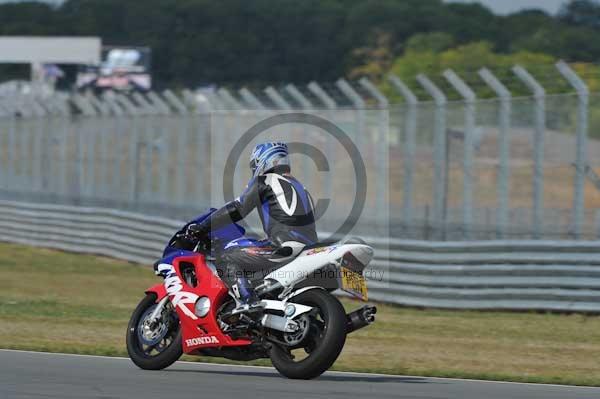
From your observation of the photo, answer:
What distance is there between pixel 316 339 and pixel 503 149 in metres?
7.25

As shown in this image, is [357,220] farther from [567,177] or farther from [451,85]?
[567,177]

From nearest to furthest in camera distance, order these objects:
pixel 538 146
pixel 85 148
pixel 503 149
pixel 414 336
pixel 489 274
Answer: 1. pixel 414 336
2. pixel 489 274
3. pixel 538 146
4. pixel 503 149
5. pixel 85 148

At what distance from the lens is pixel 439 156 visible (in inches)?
646

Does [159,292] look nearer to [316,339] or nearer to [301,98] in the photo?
[316,339]

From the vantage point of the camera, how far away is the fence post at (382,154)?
17484mm

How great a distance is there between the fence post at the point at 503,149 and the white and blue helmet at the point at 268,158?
252 inches

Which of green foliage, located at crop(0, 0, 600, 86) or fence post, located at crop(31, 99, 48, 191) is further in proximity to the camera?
green foliage, located at crop(0, 0, 600, 86)

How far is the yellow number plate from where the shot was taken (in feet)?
28.7

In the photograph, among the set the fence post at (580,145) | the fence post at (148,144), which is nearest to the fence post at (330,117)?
the fence post at (580,145)

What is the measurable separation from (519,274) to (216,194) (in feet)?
28.7

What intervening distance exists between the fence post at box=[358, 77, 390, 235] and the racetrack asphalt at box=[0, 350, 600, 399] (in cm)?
778

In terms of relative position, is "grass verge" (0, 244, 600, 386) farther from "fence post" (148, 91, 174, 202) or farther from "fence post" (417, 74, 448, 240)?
"fence post" (148, 91, 174, 202)

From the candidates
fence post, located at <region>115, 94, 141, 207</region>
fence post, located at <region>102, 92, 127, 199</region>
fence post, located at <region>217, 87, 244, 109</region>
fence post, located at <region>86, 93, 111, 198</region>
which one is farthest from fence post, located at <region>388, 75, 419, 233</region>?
fence post, located at <region>86, 93, 111, 198</region>

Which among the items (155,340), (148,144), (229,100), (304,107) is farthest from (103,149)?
(155,340)
